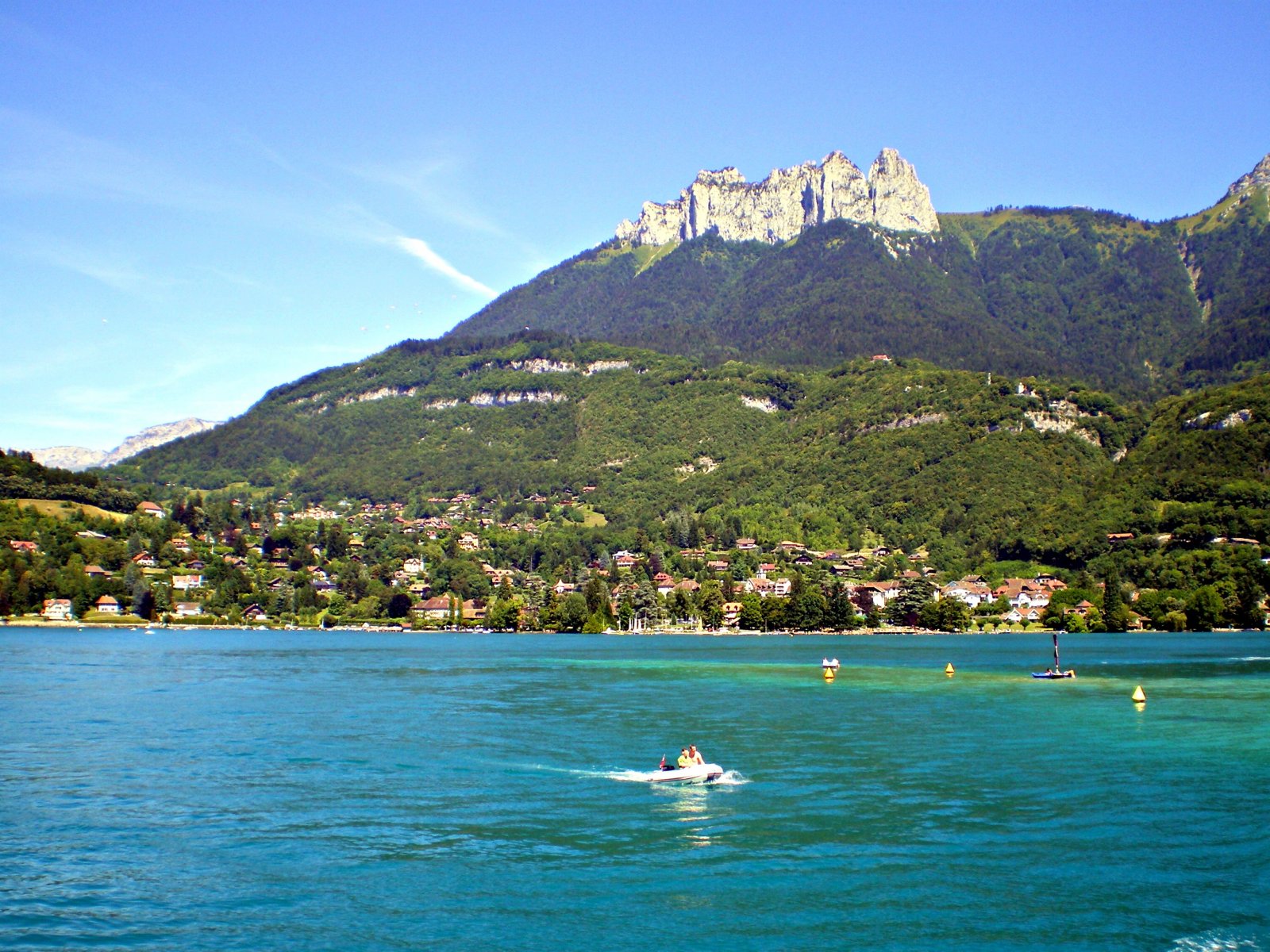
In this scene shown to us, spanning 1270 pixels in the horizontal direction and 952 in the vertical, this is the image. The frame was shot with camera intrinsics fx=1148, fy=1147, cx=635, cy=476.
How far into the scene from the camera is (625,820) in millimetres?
35062

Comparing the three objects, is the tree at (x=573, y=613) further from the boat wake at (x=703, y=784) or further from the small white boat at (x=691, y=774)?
the small white boat at (x=691, y=774)

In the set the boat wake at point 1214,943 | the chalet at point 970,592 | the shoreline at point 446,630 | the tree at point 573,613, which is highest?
the chalet at point 970,592

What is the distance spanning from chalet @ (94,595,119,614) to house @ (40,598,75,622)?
4.12 metres

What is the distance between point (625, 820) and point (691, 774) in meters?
5.81

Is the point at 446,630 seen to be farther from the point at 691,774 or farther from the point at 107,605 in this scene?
the point at 691,774

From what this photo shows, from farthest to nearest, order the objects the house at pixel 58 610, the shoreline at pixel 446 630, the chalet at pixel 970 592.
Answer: the chalet at pixel 970 592 → the house at pixel 58 610 → the shoreline at pixel 446 630

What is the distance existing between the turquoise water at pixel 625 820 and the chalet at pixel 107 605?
303ft

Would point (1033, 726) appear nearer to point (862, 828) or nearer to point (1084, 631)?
point (862, 828)

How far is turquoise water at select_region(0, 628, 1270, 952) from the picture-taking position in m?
25.5

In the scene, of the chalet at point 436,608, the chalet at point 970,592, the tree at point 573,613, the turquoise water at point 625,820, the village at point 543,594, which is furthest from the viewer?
the chalet at point 436,608

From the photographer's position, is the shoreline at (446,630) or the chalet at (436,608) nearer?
the shoreline at (446,630)

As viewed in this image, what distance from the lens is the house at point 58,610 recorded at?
150 m

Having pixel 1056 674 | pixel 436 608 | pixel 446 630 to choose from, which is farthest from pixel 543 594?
pixel 1056 674

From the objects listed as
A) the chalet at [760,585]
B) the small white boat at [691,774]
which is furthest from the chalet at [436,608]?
the small white boat at [691,774]
